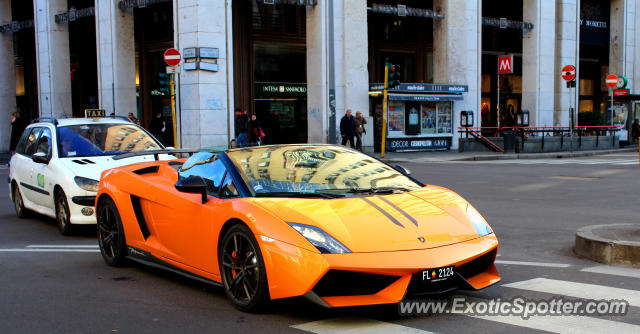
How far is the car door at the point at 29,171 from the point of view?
10375 millimetres

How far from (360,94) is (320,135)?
2.69 metres

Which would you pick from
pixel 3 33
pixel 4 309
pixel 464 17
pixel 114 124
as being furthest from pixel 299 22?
pixel 4 309

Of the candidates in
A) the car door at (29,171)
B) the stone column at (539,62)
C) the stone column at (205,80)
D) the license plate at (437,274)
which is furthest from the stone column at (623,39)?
the license plate at (437,274)

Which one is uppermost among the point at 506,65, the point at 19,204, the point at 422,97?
the point at 506,65

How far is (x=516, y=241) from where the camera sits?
27.3 feet

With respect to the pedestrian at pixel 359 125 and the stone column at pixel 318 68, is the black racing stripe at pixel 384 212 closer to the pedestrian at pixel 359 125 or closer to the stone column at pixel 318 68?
the pedestrian at pixel 359 125

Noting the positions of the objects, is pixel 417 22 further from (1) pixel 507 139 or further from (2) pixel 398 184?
(2) pixel 398 184

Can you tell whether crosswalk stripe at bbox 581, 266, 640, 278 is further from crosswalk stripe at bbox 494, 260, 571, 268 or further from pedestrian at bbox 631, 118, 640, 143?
pedestrian at bbox 631, 118, 640, 143

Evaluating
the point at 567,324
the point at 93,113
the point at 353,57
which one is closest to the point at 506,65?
the point at 353,57

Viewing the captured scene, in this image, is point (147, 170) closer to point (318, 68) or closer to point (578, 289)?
point (578, 289)

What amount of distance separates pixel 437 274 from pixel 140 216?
3223 millimetres

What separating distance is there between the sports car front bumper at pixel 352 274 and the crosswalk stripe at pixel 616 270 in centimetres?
240

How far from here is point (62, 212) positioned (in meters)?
9.30

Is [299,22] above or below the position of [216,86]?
above
